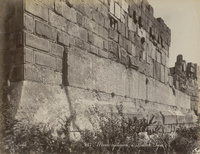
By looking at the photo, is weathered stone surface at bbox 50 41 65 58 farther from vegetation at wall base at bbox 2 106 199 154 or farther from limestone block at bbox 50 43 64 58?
vegetation at wall base at bbox 2 106 199 154

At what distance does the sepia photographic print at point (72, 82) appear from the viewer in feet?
9.48

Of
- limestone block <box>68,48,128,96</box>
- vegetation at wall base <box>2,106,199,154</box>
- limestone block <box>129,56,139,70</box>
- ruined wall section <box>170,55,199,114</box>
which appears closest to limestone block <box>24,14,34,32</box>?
limestone block <box>68,48,128,96</box>

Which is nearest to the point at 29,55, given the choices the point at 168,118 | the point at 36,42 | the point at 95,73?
the point at 36,42

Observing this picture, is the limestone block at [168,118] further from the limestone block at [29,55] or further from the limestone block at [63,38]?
the limestone block at [29,55]

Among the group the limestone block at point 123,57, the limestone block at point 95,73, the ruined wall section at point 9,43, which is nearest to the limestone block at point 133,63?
the limestone block at point 123,57

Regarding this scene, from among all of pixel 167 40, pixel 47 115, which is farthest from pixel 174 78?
pixel 47 115

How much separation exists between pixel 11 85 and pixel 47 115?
474 millimetres

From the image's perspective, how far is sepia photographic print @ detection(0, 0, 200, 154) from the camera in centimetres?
289

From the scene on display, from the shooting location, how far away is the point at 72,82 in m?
3.69

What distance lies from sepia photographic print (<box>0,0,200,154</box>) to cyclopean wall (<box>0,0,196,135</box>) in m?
0.01

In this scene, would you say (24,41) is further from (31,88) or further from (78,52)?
(78,52)

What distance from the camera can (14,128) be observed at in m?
2.64

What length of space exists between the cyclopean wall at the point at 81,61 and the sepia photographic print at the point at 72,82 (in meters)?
0.01

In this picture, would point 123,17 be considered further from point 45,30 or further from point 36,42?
point 36,42
